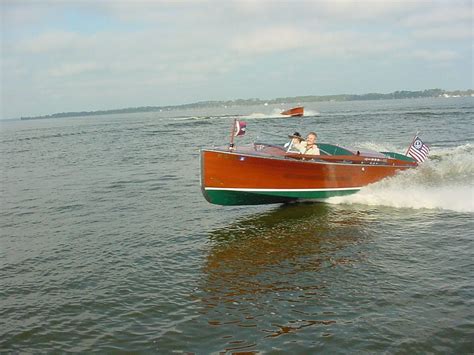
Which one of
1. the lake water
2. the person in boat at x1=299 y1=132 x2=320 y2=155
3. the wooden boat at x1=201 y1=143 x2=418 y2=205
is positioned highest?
the person in boat at x1=299 y1=132 x2=320 y2=155

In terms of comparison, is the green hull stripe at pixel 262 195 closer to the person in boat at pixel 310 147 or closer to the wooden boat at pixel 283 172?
the wooden boat at pixel 283 172

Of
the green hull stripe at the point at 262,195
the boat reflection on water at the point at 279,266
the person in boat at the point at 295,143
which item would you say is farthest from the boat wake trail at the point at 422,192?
the person in boat at the point at 295,143

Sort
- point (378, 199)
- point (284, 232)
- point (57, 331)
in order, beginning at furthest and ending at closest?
point (378, 199)
point (284, 232)
point (57, 331)

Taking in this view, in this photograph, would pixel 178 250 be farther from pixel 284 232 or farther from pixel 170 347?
pixel 170 347

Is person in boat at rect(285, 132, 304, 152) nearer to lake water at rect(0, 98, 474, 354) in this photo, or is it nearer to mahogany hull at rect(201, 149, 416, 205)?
mahogany hull at rect(201, 149, 416, 205)

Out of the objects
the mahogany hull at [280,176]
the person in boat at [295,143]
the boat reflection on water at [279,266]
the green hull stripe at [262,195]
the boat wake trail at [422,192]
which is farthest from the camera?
the person in boat at [295,143]

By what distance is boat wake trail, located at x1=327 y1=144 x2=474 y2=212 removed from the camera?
13891mm

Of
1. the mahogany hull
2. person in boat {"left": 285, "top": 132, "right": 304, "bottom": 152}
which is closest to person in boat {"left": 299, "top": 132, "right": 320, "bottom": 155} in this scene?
person in boat {"left": 285, "top": 132, "right": 304, "bottom": 152}

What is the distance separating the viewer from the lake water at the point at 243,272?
6.74 meters

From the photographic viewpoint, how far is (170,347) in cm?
650

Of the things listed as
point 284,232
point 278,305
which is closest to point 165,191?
point 284,232

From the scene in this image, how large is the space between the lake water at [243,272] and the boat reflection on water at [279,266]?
0.11ft

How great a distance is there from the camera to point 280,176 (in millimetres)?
13734

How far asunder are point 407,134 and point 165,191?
24625 millimetres
